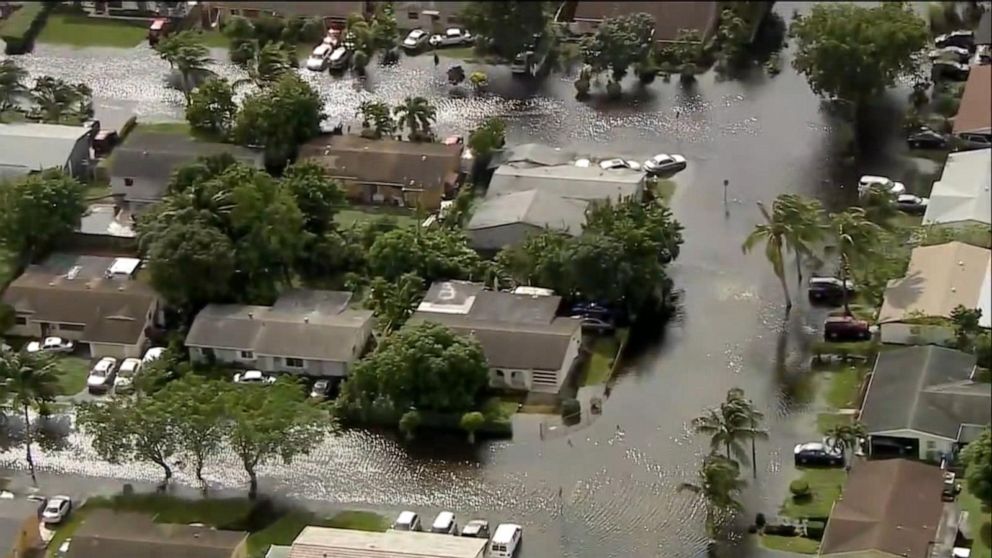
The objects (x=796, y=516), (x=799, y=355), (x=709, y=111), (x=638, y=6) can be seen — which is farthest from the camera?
(x=638, y=6)

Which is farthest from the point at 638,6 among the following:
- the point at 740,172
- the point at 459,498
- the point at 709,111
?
the point at 459,498

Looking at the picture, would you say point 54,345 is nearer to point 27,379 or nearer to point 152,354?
point 152,354

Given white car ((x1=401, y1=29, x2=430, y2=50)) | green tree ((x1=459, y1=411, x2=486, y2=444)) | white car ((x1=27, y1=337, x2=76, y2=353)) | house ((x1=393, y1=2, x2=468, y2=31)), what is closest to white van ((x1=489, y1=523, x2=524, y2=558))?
green tree ((x1=459, y1=411, x2=486, y2=444))

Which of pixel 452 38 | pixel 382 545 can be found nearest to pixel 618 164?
pixel 452 38

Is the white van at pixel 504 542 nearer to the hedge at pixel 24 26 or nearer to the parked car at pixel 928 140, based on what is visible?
the parked car at pixel 928 140

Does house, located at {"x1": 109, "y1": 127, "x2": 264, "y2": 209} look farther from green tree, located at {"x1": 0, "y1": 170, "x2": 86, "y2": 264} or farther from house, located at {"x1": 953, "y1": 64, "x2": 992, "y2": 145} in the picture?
house, located at {"x1": 953, "y1": 64, "x2": 992, "y2": 145}

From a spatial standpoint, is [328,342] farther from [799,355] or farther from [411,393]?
[799,355]
